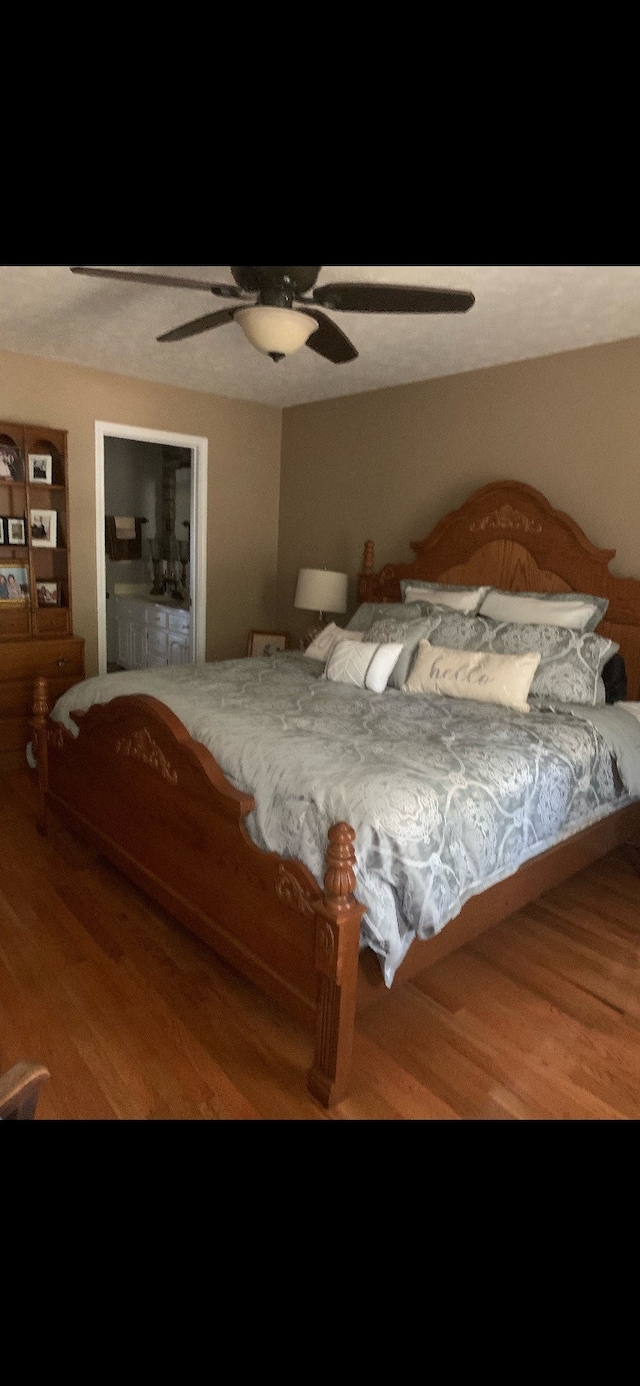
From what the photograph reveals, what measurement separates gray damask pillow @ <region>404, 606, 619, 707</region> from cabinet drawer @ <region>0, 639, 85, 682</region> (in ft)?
7.31

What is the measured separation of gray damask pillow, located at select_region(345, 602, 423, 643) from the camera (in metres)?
3.42

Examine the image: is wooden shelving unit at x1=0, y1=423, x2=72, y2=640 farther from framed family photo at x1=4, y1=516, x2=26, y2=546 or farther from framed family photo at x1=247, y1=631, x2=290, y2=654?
framed family photo at x1=247, y1=631, x2=290, y2=654

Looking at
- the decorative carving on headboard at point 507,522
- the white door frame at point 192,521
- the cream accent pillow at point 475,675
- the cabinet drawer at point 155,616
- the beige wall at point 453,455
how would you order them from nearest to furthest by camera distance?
the cream accent pillow at point 475,675 → the beige wall at point 453,455 → the decorative carving on headboard at point 507,522 → the white door frame at point 192,521 → the cabinet drawer at point 155,616

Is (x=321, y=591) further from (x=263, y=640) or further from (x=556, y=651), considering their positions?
(x=556, y=651)

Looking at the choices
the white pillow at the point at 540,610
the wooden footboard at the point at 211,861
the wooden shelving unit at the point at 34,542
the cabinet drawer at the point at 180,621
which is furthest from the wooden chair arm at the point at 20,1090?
the cabinet drawer at the point at 180,621

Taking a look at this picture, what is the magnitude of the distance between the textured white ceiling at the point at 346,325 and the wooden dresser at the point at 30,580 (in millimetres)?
542

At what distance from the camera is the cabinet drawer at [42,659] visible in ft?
12.4

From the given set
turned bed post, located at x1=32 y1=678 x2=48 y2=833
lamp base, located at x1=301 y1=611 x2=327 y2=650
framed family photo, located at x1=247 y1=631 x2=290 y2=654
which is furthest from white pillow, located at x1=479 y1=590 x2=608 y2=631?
turned bed post, located at x1=32 y1=678 x2=48 y2=833

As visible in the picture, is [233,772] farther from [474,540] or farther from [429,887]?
[474,540]

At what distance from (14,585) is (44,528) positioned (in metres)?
0.37

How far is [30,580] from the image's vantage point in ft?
12.5

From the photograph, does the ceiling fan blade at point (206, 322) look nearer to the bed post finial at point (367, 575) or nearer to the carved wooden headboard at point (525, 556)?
the carved wooden headboard at point (525, 556)
